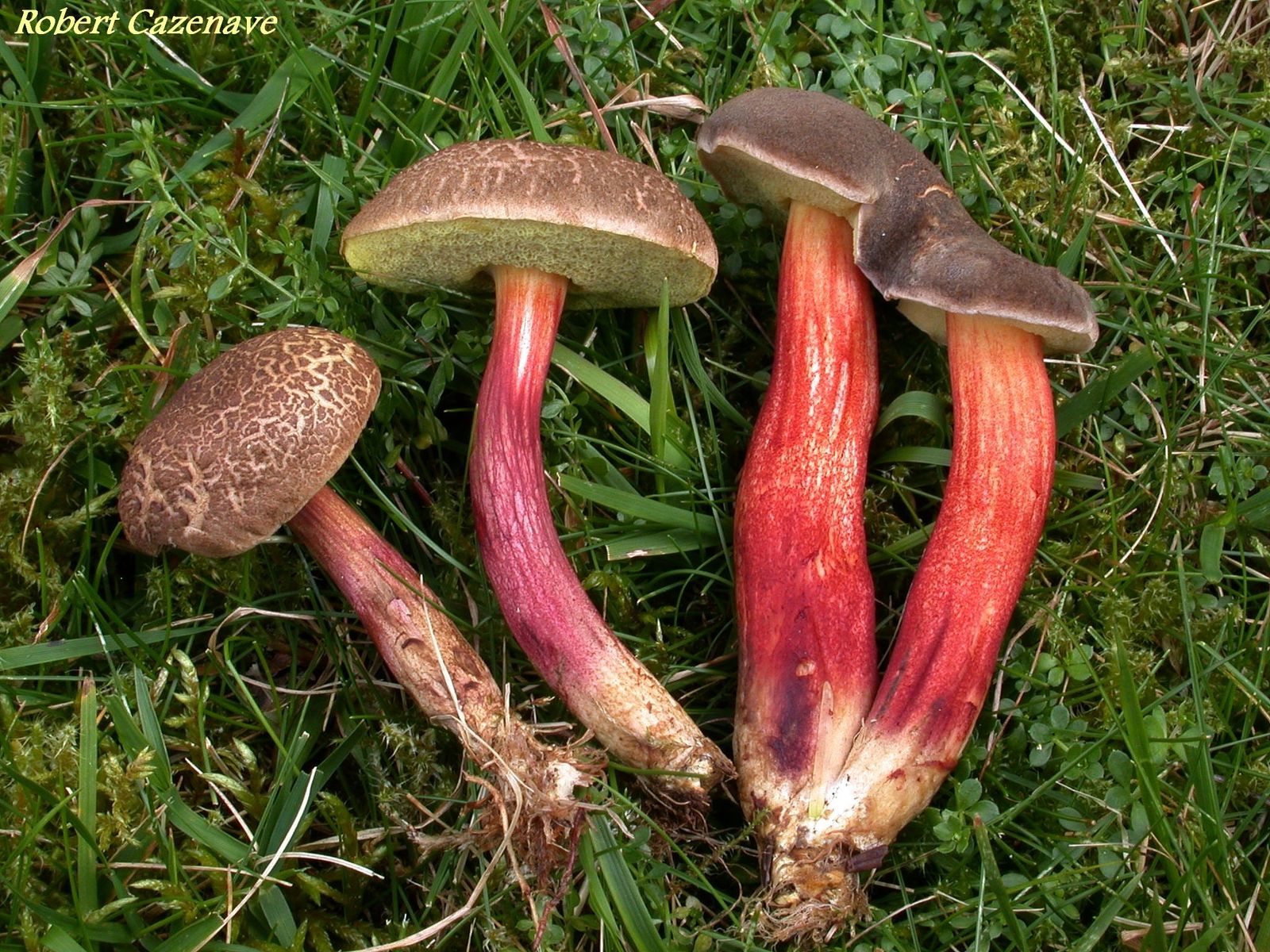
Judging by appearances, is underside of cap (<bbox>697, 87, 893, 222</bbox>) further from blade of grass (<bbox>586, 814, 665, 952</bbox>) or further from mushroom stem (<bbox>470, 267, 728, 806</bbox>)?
blade of grass (<bbox>586, 814, 665, 952</bbox>)

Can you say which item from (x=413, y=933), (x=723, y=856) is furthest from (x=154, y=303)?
(x=723, y=856)

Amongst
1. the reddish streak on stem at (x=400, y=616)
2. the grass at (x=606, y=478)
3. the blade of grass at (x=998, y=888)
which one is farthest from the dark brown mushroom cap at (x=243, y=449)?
the blade of grass at (x=998, y=888)

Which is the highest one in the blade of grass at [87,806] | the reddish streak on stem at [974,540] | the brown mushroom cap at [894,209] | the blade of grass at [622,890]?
the brown mushroom cap at [894,209]

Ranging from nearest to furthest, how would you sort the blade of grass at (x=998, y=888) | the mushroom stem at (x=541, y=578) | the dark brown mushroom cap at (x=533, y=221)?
the blade of grass at (x=998, y=888)
the dark brown mushroom cap at (x=533, y=221)
the mushroom stem at (x=541, y=578)

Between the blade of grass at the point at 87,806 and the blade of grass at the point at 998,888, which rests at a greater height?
the blade of grass at the point at 87,806

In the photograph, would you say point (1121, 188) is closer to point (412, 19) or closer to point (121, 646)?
→ point (412, 19)

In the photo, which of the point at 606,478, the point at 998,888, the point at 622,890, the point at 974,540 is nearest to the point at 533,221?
the point at 606,478

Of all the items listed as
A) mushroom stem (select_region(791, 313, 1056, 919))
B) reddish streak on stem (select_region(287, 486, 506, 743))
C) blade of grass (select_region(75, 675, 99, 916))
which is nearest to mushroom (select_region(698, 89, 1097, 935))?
mushroom stem (select_region(791, 313, 1056, 919))

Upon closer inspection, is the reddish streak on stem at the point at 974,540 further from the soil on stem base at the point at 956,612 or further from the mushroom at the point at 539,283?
the mushroom at the point at 539,283
